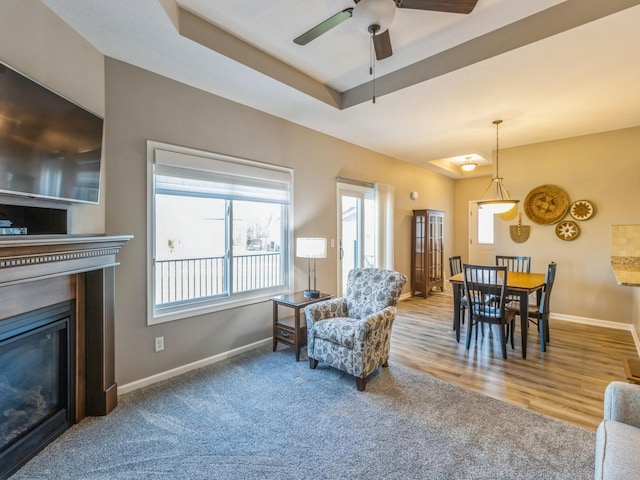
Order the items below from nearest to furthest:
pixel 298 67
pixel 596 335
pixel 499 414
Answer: pixel 499 414 → pixel 298 67 → pixel 596 335

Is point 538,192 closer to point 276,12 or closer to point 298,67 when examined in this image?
point 298,67

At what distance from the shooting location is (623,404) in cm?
139

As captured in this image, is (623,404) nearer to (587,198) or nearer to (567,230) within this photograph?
(567,230)

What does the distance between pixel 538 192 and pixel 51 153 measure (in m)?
Answer: 5.92

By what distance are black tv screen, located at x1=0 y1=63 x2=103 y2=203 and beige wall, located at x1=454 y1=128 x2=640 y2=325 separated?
18.6 ft

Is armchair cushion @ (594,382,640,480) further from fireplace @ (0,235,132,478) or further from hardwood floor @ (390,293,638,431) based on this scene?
fireplace @ (0,235,132,478)

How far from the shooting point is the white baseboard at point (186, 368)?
2.54m

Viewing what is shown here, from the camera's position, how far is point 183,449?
187 centimetres

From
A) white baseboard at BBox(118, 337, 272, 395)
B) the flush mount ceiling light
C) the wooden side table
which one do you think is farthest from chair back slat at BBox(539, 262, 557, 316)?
the flush mount ceiling light

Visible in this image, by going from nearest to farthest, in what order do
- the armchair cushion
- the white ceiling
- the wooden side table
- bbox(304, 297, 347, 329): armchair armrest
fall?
the armchair cushion < the white ceiling < bbox(304, 297, 347, 329): armchair armrest < the wooden side table

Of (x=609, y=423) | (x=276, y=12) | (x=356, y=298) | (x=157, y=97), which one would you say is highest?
(x=276, y=12)

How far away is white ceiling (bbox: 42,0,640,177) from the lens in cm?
211

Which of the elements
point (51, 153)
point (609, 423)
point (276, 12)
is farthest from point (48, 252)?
point (609, 423)

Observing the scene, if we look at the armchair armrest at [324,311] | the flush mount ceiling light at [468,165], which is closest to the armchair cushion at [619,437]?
the armchair armrest at [324,311]
